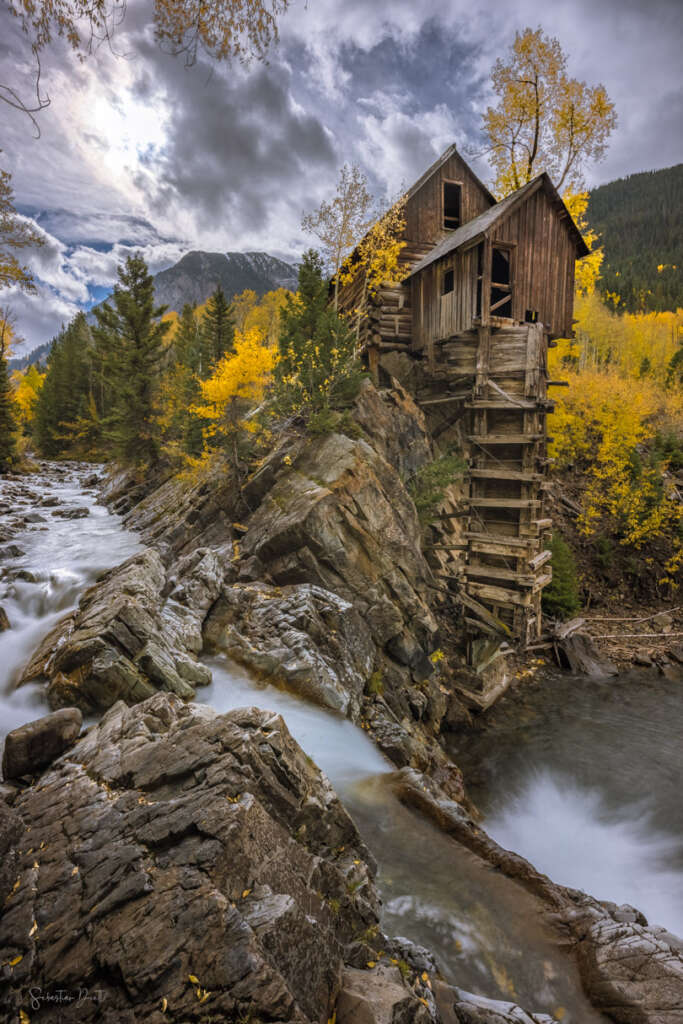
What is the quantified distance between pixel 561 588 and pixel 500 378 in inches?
388

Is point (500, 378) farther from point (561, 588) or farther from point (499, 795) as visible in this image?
point (499, 795)

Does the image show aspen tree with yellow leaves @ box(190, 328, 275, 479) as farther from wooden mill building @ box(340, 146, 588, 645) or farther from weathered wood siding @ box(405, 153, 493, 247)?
weathered wood siding @ box(405, 153, 493, 247)

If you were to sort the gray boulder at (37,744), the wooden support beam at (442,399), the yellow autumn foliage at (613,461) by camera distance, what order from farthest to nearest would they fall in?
the yellow autumn foliage at (613,461) < the wooden support beam at (442,399) < the gray boulder at (37,744)

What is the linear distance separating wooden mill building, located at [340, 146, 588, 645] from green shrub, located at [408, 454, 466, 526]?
80 cm

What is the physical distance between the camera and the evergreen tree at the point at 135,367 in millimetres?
24828

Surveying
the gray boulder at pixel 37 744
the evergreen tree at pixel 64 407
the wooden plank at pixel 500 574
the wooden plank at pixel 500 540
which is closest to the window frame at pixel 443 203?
the wooden plank at pixel 500 540

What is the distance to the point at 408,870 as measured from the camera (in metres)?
5.89

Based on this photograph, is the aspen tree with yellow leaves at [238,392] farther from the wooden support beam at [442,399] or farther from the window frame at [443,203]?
the window frame at [443,203]

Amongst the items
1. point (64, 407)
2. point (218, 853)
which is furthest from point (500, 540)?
point (64, 407)

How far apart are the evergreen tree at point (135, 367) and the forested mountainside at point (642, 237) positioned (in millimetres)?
56550

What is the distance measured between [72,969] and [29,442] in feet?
187

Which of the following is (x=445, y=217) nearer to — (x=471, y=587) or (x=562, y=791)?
(x=471, y=587)

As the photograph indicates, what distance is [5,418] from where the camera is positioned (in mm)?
27562

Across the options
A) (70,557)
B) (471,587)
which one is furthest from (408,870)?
(70,557)
